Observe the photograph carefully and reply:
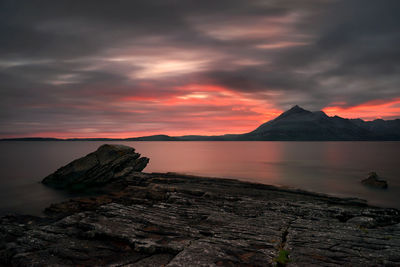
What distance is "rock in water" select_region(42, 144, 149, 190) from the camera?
4356 centimetres

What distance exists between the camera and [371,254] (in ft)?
44.1

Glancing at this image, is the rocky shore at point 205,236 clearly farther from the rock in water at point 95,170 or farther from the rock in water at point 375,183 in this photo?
the rock in water at point 375,183

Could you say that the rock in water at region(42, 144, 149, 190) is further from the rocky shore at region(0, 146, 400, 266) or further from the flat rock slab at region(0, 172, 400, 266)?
the flat rock slab at region(0, 172, 400, 266)

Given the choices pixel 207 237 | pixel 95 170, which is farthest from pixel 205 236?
pixel 95 170

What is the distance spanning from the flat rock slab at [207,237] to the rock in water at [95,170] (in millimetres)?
20360

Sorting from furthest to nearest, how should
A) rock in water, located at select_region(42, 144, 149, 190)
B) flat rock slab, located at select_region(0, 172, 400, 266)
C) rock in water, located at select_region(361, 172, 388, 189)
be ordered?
rock in water, located at select_region(361, 172, 388, 189) < rock in water, located at select_region(42, 144, 149, 190) < flat rock slab, located at select_region(0, 172, 400, 266)

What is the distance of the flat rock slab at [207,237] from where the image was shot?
43.5 feet

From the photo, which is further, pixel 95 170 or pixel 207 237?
pixel 95 170

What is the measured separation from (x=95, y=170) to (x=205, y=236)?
110ft

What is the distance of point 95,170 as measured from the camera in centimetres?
4366

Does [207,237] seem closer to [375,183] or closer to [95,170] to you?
[95,170]

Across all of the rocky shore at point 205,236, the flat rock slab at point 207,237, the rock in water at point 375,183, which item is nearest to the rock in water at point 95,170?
the rocky shore at point 205,236

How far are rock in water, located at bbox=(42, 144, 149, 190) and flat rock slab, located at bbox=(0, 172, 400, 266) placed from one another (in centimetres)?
2036

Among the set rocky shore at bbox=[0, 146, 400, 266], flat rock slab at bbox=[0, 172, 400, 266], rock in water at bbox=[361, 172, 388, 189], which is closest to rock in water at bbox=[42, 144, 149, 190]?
rocky shore at bbox=[0, 146, 400, 266]
